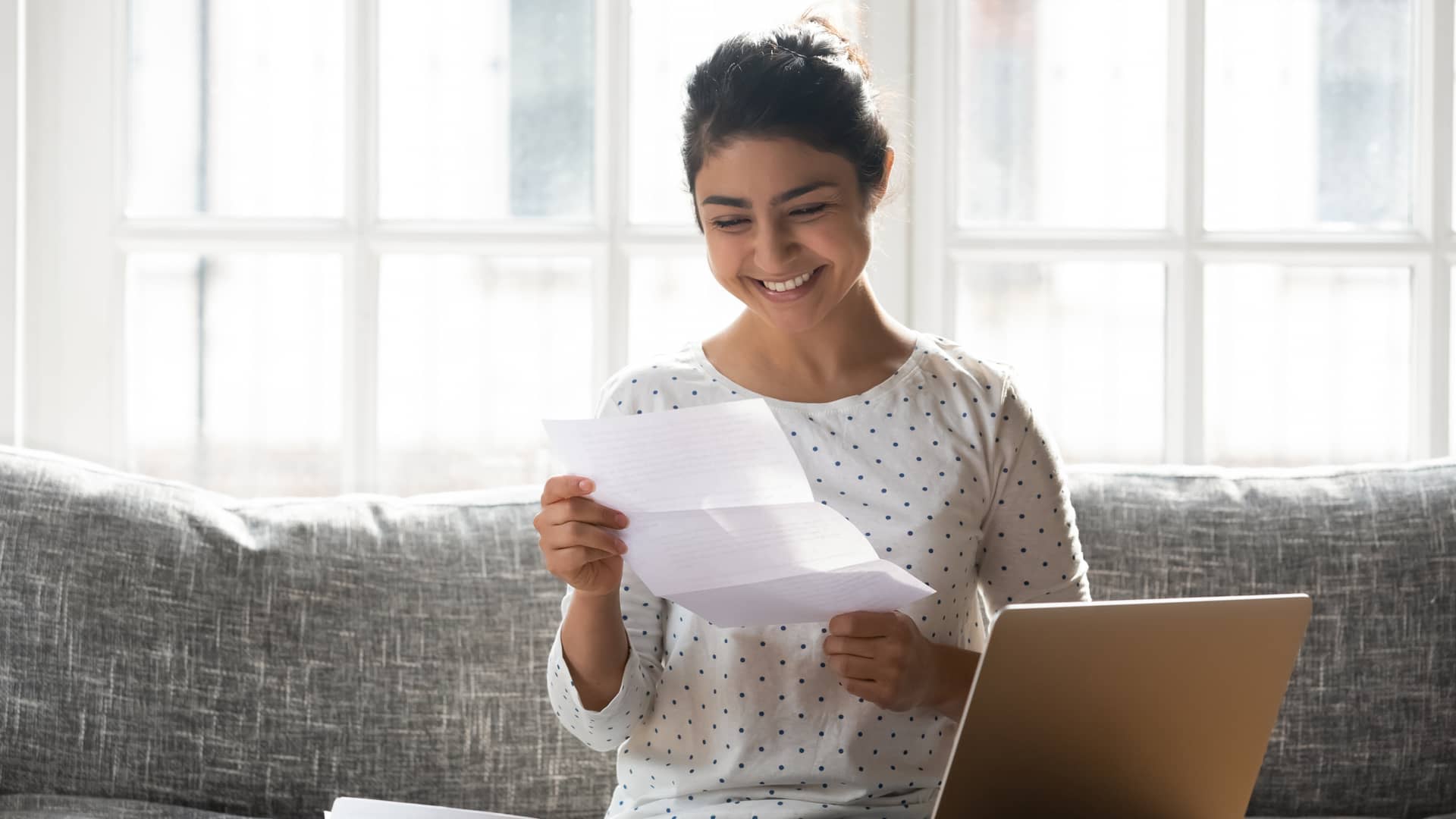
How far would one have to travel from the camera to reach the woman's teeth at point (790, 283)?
119 cm

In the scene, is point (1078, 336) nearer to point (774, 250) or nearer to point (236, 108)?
point (774, 250)

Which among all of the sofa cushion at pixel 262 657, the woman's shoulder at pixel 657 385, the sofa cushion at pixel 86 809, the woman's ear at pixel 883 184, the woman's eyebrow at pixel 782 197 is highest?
the woman's ear at pixel 883 184

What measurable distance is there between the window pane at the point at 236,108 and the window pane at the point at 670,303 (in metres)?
0.47

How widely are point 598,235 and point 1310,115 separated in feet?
3.70

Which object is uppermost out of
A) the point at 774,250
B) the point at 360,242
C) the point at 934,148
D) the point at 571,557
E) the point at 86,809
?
the point at 934,148

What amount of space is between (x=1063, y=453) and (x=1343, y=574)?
0.56m

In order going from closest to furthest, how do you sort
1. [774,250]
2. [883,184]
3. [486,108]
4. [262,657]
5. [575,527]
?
[575,527]
[774,250]
[883,184]
[262,657]
[486,108]

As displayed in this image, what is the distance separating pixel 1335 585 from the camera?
1.55 m

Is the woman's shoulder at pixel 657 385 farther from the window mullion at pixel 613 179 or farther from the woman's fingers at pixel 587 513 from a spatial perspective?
the window mullion at pixel 613 179

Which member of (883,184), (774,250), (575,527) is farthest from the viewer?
(883,184)

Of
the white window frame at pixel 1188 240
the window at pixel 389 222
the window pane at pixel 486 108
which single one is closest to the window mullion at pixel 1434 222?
the white window frame at pixel 1188 240

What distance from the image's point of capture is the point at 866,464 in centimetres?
126

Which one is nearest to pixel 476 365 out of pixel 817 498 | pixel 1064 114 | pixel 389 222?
pixel 389 222

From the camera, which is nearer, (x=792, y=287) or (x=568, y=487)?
(x=568, y=487)
